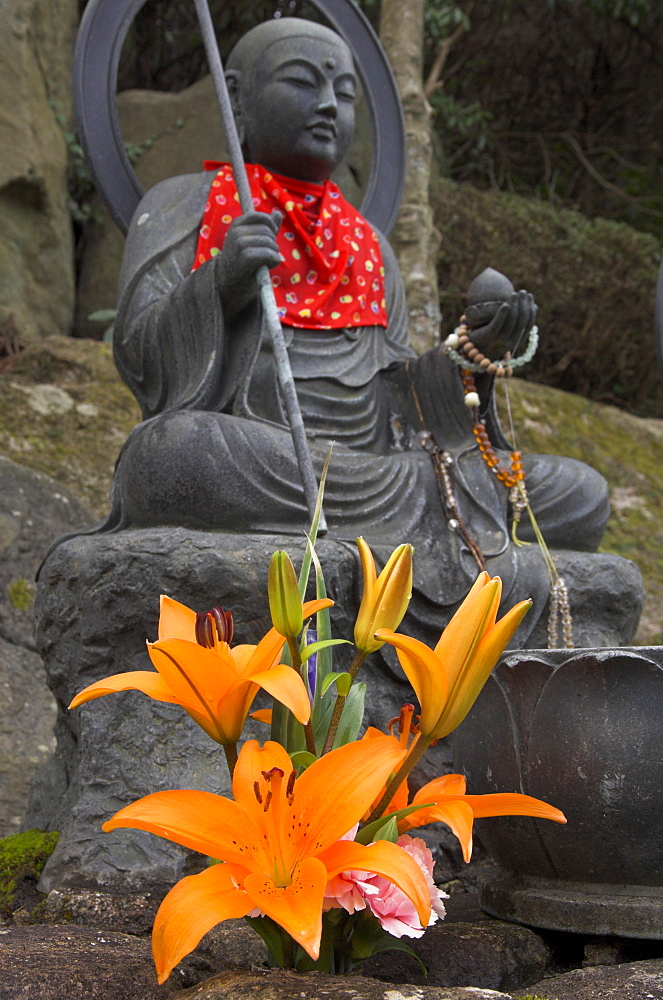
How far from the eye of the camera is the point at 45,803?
2.84 meters

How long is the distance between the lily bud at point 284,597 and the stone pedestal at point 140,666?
1.10 meters

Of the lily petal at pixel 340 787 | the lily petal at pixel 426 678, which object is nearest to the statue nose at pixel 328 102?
the lily petal at pixel 426 678

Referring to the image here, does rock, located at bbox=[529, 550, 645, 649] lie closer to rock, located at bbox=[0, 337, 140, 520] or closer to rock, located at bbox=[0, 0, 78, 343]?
rock, located at bbox=[0, 337, 140, 520]

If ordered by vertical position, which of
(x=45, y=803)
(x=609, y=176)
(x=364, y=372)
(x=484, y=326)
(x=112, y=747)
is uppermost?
(x=609, y=176)

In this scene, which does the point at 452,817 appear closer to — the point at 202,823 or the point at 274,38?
the point at 202,823

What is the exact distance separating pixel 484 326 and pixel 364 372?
2.05 feet

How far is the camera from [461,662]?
4.31 ft

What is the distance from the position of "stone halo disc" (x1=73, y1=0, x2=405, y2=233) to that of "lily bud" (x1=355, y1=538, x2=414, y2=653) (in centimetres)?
258

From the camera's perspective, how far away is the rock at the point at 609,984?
4.55 ft

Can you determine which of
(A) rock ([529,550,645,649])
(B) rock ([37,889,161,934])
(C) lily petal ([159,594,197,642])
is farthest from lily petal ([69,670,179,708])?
(A) rock ([529,550,645,649])

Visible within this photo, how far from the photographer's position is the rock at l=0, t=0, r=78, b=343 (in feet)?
20.6

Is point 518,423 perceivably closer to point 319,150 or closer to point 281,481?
point 319,150

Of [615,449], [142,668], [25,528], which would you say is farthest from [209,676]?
[615,449]

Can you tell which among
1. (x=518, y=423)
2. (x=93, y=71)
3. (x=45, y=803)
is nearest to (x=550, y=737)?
(x=45, y=803)
